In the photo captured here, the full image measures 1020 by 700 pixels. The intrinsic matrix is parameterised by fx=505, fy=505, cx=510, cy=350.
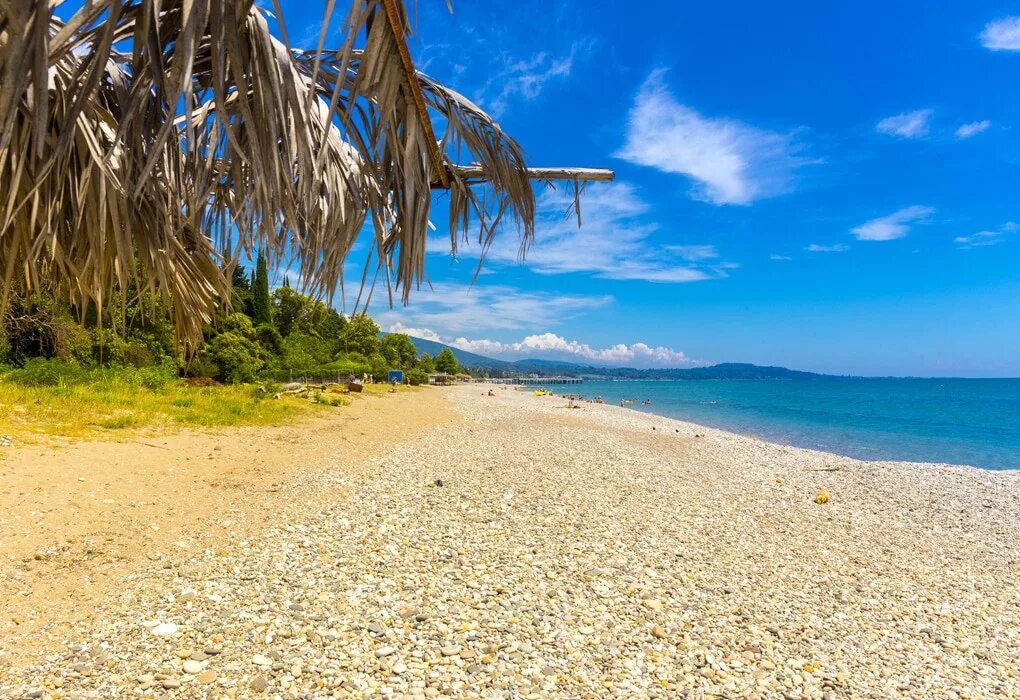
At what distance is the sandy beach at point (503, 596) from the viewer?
3549 millimetres

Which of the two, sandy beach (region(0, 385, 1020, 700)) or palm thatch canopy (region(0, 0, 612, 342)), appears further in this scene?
sandy beach (region(0, 385, 1020, 700))

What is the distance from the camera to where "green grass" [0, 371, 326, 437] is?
9.16 meters

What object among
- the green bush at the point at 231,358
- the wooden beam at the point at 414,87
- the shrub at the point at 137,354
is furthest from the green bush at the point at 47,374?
the wooden beam at the point at 414,87

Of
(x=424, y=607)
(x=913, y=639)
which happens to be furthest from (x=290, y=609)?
(x=913, y=639)

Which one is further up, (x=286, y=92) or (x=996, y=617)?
(x=286, y=92)

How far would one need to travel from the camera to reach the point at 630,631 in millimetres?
4246

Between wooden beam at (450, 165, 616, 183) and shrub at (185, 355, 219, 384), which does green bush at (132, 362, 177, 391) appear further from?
wooden beam at (450, 165, 616, 183)

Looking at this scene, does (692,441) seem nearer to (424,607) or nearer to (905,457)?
(905,457)

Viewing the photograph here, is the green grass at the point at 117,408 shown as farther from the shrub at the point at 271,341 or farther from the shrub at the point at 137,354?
the shrub at the point at 271,341

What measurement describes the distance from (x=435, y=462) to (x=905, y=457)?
694 inches

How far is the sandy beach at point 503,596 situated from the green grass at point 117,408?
1.97 meters

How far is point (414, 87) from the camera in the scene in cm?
179

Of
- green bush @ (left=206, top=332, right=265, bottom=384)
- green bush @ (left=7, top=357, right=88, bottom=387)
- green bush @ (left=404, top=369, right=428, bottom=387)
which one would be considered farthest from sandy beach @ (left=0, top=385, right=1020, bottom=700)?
green bush @ (left=404, top=369, right=428, bottom=387)

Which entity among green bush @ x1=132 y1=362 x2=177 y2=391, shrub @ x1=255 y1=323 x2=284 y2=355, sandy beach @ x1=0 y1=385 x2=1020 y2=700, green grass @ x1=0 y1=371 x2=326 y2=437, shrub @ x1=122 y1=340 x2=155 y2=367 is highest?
shrub @ x1=255 y1=323 x2=284 y2=355
